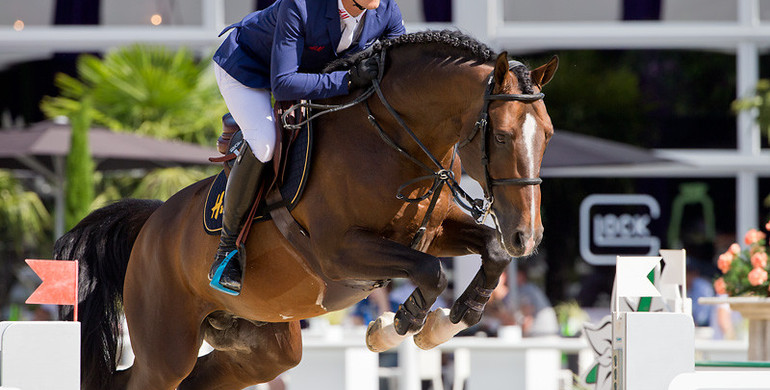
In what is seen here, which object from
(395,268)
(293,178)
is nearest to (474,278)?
(395,268)

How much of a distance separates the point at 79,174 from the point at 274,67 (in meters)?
4.71

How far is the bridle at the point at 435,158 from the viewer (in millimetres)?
3330

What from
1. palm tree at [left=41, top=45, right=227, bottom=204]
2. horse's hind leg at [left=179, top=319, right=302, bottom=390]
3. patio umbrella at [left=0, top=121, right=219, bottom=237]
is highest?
palm tree at [left=41, top=45, right=227, bottom=204]

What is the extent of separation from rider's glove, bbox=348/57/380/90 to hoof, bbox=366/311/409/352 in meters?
0.96

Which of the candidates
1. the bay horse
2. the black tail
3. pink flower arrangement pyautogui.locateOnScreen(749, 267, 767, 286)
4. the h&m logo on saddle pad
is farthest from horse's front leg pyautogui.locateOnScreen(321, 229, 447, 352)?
pink flower arrangement pyautogui.locateOnScreen(749, 267, 767, 286)

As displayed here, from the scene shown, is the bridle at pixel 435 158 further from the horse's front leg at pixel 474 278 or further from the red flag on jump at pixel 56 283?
the red flag on jump at pixel 56 283

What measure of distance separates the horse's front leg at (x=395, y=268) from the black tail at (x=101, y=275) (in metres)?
1.70

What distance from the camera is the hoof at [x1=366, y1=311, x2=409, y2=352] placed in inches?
153

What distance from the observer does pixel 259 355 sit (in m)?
4.75

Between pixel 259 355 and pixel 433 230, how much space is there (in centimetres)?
141

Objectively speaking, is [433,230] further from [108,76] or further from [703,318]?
[108,76]

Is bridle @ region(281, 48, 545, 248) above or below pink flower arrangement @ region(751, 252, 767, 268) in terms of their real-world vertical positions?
above

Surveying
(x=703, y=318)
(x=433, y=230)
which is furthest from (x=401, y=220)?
(x=703, y=318)

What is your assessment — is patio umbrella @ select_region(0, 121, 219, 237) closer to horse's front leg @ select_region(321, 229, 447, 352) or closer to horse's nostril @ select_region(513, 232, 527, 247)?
horse's front leg @ select_region(321, 229, 447, 352)
